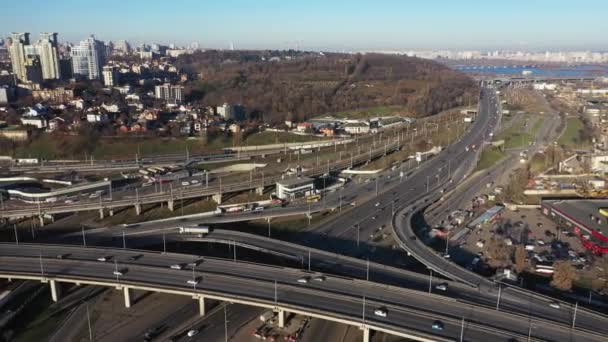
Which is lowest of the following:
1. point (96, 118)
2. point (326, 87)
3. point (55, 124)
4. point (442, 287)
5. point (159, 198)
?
point (159, 198)

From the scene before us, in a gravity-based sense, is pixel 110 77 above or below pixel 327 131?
above

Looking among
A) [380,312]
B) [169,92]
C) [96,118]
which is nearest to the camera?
[380,312]

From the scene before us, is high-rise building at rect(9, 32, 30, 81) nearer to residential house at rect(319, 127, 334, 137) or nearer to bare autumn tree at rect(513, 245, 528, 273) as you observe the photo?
residential house at rect(319, 127, 334, 137)

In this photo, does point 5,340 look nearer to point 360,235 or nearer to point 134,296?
point 134,296

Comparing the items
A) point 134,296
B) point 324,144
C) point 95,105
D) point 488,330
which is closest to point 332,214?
point 134,296

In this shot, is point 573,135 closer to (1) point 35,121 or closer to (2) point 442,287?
(2) point 442,287

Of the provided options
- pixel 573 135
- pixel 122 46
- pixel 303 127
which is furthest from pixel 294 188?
pixel 122 46

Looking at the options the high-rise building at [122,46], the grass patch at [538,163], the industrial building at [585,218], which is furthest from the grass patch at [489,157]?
the high-rise building at [122,46]
